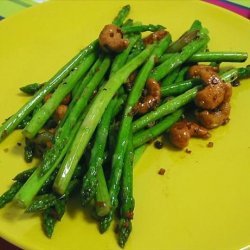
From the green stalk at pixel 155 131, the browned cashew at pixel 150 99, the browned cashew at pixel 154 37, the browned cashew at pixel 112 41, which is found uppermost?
the browned cashew at pixel 112 41

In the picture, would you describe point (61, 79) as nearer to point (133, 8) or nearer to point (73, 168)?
point (73, 168)

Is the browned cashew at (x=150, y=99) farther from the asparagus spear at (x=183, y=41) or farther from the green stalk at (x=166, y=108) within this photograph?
the asparagus spear at (x=183, y=41)

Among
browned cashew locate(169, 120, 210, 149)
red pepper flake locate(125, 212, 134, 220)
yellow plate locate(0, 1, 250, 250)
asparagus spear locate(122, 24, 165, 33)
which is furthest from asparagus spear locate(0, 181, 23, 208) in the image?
asparagus spear locate(122, 24, 165, 33)

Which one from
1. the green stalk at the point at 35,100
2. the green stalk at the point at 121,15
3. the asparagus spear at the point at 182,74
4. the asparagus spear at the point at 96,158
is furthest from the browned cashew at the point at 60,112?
the green stalk at the point at 121,15

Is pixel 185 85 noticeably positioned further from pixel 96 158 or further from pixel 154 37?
pixel 96 158

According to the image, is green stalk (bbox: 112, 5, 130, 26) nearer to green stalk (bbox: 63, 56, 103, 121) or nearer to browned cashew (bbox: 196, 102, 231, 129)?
green stalk (bbox: 63, 56, 103, 121)

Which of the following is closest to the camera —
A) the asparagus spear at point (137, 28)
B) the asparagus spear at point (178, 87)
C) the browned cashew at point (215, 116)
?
the browned cashew at point (215, 116)

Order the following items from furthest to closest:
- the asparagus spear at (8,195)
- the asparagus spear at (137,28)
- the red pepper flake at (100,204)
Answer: the asparagus spear at (137,28) < the asparagus spear at (8,195) < the red pepper flake at (100,204)
